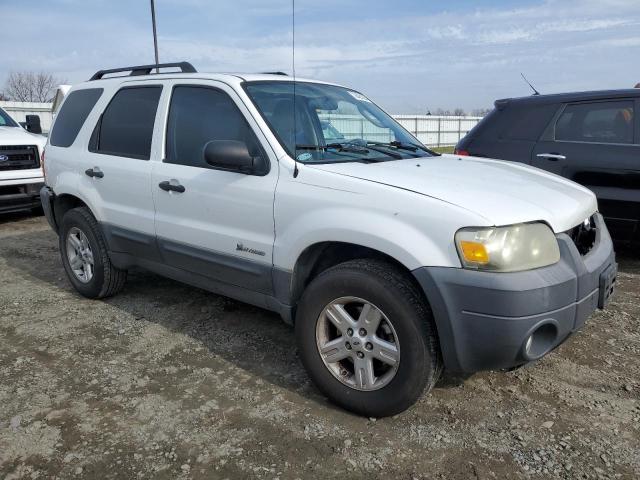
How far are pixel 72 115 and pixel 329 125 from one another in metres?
2.50

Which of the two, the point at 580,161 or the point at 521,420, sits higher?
the point at 580,161

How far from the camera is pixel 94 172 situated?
14.0 ft

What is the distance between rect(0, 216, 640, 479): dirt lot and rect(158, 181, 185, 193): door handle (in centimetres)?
108

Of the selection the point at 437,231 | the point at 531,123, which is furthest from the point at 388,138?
the point at 531,123

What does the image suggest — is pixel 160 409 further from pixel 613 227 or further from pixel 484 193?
pixel 613 227

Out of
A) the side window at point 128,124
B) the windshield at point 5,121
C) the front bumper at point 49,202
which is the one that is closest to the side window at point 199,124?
the side window at point 128,124

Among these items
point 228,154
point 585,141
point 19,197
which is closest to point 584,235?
point 228,154

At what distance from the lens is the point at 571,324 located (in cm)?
255

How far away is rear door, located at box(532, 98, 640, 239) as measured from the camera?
15.6 feet

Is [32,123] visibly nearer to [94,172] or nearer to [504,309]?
[94,172]

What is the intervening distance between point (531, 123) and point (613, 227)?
127cm

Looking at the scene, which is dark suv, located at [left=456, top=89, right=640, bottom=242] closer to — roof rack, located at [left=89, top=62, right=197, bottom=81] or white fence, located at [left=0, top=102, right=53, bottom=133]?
roof rack, located at [left=89, top=62, right=197, bottom=81]

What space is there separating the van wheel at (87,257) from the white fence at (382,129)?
7.25 ft

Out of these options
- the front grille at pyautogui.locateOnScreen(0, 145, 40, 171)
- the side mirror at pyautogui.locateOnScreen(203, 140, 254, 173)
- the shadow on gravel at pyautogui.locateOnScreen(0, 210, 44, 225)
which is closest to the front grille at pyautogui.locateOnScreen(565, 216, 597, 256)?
the side mirror at pyautogui.locateOnScreen(203, 140, 254, 173)
